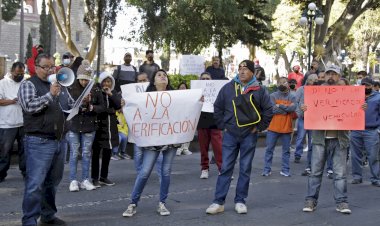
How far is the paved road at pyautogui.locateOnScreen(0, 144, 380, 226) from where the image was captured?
708 centimetres

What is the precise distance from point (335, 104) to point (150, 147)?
104 inches

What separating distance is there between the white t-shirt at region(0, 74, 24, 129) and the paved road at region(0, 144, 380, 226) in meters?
0.92

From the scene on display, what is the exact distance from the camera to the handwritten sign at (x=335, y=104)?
7867mm

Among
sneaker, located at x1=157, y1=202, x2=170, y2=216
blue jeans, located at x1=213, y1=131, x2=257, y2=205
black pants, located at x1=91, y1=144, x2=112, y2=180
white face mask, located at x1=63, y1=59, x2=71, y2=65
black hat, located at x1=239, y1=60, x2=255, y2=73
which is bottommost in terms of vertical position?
sneaker, located at x1=157, y1=202, x2=170, y2=216

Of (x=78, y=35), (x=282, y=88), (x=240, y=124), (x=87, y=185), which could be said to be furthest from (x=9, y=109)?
(x=78, y=35)

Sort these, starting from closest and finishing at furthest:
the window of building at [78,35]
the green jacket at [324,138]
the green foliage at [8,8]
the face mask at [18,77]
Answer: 1. the green jacket at [324,138]
2. the face mask at [18,77]
3. the green foliage at [8,8]
4. the window of building at [78,35]

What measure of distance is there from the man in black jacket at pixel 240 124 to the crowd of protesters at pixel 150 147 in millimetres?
12

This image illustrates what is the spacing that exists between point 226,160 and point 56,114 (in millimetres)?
2304

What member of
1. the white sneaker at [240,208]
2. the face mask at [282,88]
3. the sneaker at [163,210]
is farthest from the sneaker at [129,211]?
the face mask at [282,88]

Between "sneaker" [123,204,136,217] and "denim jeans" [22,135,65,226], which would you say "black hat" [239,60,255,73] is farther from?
"denim jeans" [22,135,65,226]

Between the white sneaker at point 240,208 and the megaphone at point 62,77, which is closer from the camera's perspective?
the megaphone at point 62,77

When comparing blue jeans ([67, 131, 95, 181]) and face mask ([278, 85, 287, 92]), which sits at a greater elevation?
face mask ([278, 85, 287, 92])

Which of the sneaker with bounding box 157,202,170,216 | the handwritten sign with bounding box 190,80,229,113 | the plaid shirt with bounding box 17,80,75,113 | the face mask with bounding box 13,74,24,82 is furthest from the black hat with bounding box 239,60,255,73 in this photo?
the face mask with bounding box 13,74,24,82

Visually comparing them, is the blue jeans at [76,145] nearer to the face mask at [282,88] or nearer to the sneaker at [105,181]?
the sneaker at [105,181]
